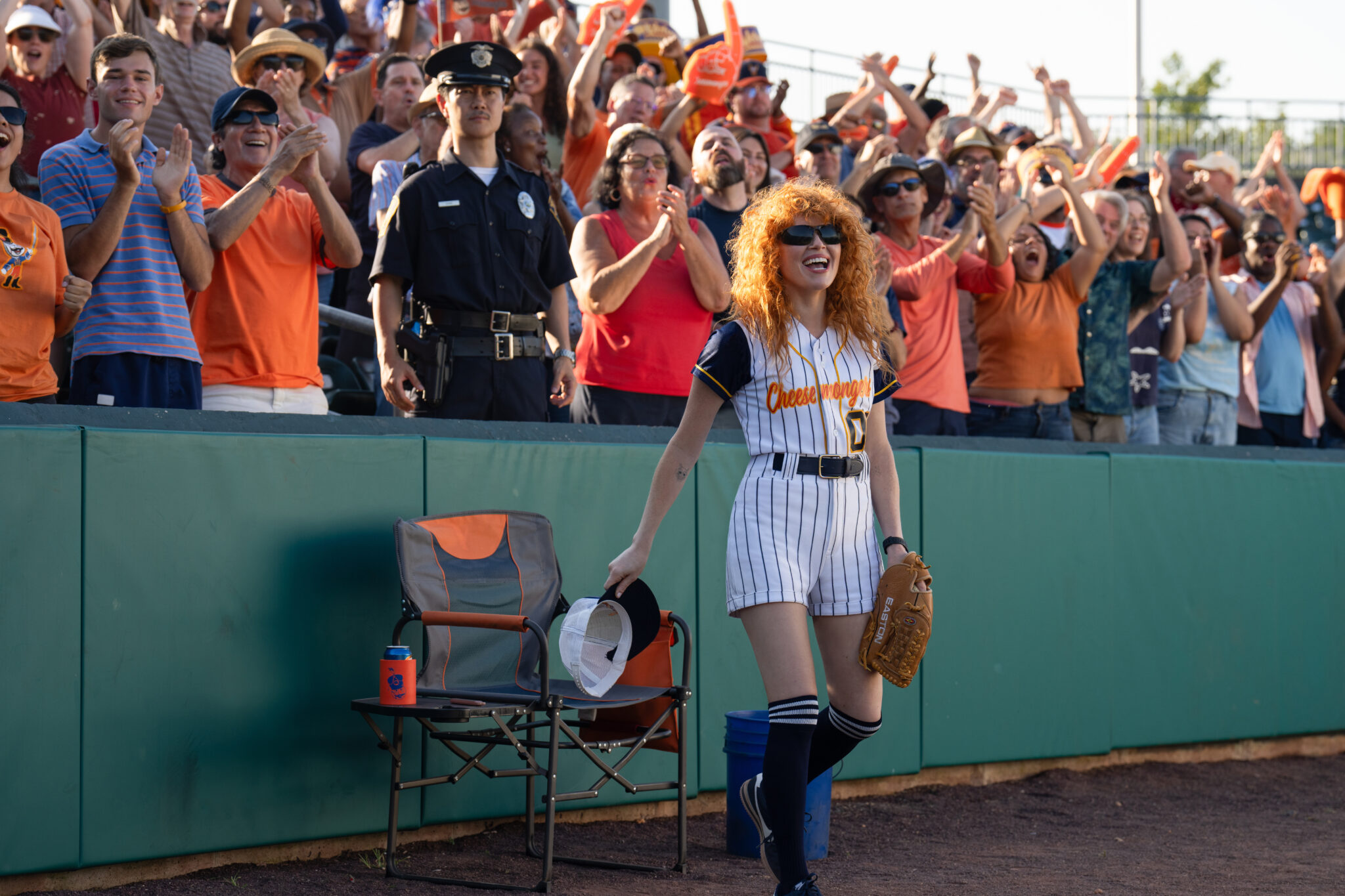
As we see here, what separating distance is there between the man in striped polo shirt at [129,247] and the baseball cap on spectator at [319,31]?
343 cm

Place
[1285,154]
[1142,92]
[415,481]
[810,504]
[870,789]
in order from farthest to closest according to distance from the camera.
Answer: [1142,92]
[1285,154]
[870,789]
[415,481]
[810,504]

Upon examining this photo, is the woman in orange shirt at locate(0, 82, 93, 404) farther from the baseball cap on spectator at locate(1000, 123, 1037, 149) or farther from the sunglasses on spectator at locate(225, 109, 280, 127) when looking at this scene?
the baseball cap on spectator at locate(1000, 123, 1037, 149)

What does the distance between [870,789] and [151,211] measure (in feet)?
13.1

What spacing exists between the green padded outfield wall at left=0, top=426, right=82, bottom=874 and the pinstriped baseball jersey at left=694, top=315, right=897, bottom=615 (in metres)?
1.97

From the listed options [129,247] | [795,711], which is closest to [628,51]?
[129,247]

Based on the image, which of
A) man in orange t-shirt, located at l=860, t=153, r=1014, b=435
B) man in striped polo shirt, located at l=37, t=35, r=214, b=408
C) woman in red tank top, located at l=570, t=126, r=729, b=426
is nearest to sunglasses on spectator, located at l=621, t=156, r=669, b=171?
woman in red tank top, located at l=570, t=126, r=729, b=426

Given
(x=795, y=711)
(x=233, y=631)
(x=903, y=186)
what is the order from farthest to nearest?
1. (x=903, y=186)
2. (x=233, y=631)
3. (x=795, y=711)

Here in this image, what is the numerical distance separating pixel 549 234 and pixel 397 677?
2.13m

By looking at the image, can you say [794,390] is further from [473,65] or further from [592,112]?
[592,112]

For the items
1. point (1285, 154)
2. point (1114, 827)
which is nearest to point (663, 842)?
point (1114, 827)

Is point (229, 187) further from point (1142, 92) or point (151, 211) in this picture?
point (1142, 92)

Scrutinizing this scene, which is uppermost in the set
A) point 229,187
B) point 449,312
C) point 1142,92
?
point 1142,92

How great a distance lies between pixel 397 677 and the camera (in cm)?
484

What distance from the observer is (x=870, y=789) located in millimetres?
6914
